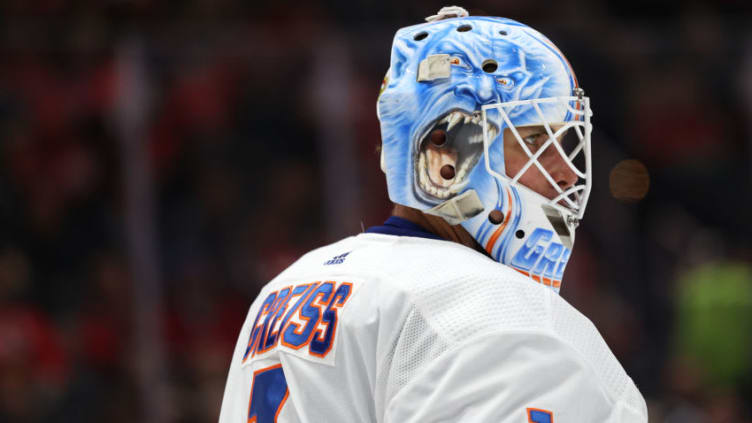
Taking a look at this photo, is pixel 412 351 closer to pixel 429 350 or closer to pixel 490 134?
pixel 429 350

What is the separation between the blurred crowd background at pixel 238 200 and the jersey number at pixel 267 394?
10.0 ft

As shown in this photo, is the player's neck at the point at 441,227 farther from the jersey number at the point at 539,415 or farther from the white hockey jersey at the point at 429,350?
the jersey number at the point at 539,415

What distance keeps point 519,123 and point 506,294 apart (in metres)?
0.36

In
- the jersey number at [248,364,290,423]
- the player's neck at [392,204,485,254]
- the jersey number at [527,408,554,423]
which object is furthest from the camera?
the player's neck at [392,204,485,254]

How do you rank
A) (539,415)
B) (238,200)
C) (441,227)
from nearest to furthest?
(539,415) → (441,227) → (238,200)

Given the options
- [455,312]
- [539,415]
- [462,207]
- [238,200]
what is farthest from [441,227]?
[238,200]

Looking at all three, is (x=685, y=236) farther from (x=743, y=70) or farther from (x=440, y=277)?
(x=440, y=277)

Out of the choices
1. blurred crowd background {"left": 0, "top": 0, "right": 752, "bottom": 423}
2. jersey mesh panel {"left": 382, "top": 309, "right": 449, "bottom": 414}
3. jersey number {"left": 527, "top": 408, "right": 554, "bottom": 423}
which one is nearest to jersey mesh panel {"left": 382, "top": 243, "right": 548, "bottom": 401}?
jersey mesh panel {"left": 382, "top": 309, "right": 449, "bottom": 414}

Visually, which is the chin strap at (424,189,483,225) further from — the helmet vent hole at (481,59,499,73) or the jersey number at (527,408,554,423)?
the jersey number at (527,408,554,423)

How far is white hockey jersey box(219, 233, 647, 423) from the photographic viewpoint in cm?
145

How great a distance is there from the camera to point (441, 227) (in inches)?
72.0

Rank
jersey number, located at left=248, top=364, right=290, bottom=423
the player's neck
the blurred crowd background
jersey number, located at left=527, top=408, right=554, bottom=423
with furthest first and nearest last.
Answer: the blurred crowd background, the player's neck, jersey number, located at left=248, top=364, right=290, bottom=423, jersey number, located at left=527, top=408, right=554, bottom=423

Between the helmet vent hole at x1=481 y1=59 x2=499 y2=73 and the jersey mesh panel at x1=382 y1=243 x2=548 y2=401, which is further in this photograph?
the helmet vent hole at x1=481 y1=59 x2=499 y2=73

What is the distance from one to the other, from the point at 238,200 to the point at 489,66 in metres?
3.75
